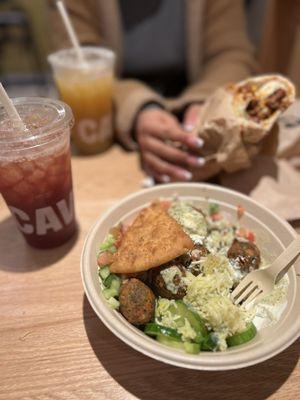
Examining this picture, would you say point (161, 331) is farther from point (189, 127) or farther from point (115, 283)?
point (189, 127)

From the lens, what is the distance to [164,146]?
1.20 m

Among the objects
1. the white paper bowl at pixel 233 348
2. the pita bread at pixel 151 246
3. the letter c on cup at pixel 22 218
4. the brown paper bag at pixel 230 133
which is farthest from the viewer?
the brown paper bag at pixel 230 133

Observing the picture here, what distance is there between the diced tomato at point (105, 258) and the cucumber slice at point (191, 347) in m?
0.24

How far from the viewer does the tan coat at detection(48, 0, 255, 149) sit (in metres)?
1.56

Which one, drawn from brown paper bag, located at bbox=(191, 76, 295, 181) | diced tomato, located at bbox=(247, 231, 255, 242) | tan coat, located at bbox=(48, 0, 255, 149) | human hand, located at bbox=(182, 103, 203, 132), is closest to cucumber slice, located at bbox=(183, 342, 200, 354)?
diced tomato, located at bbox=(247, 231, 255, 242)

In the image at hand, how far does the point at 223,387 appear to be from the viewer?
0.65 meters

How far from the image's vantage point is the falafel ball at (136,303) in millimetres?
662

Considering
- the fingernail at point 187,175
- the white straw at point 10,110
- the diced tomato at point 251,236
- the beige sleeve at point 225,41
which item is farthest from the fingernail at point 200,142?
the beige sleeve at point 225,41

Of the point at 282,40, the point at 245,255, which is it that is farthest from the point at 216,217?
the point at 282,40

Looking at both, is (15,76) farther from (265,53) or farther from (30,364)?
(30,364)

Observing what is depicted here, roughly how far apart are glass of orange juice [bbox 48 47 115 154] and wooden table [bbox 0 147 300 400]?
1.88 ft

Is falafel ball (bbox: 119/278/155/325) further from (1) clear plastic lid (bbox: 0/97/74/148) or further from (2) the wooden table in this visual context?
(1) clear plastic lid (bbox: 0/97/74/148)

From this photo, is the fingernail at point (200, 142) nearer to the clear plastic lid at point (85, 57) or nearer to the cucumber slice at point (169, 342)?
the clear plastic lid at point (85, 57)

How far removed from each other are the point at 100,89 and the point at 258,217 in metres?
0.75
